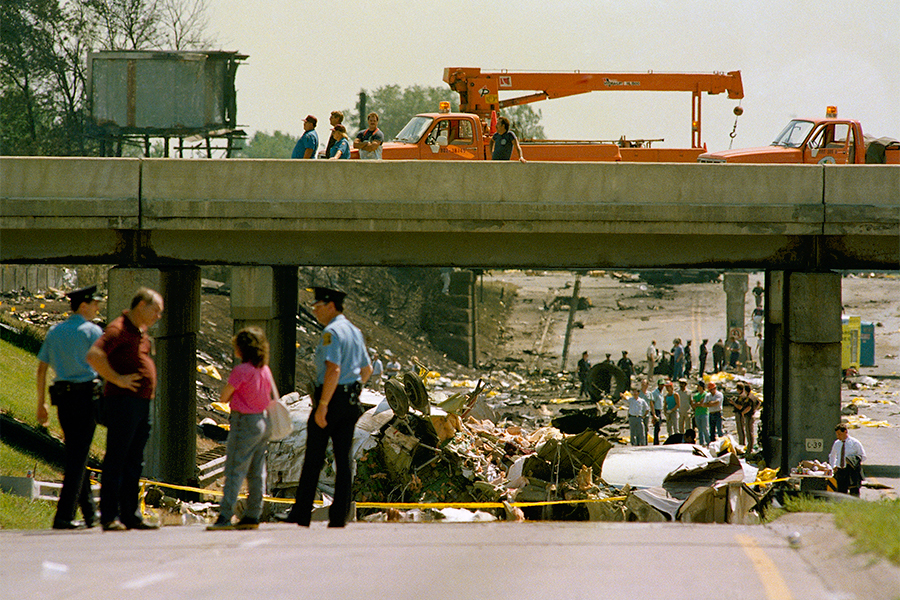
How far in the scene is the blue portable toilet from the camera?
121 feet

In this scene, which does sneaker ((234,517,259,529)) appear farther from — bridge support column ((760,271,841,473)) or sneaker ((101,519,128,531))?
bridge support column ((760,271,841,473))

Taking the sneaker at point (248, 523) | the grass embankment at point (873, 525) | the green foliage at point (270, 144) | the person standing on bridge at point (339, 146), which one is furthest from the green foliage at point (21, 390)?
the green foliage at point (270, 144)

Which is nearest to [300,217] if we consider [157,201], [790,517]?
[157,201]

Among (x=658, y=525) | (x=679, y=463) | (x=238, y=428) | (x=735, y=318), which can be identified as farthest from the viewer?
(x=735, y=318)

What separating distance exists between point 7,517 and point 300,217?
7147mm

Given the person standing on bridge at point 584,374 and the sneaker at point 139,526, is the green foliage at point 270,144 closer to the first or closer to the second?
the person standing on bridge at point 584,374

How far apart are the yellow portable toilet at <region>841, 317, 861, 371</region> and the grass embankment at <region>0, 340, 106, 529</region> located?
24749mm

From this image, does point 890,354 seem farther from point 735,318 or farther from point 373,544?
point 373,544

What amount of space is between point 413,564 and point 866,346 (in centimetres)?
3474

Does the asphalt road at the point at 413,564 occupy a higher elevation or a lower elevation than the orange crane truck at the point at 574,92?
lower

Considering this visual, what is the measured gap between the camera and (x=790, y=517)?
768cm

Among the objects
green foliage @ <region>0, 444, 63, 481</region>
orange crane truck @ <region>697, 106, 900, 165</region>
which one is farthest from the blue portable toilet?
green foliage @ <region>0, 444, 63, 481</region>

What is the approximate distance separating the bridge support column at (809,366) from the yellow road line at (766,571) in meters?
10.3

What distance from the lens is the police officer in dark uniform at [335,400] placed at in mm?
7215
